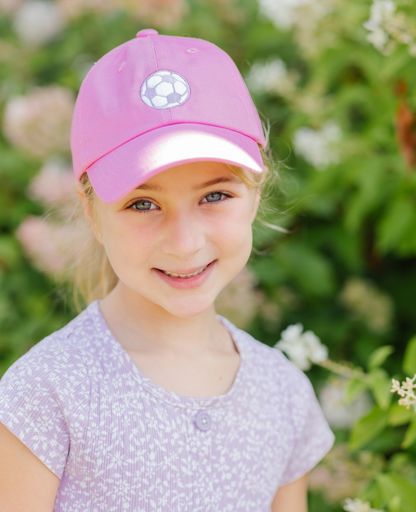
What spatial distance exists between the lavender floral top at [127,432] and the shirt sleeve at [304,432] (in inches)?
3.0

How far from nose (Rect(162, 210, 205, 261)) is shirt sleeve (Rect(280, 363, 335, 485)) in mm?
568

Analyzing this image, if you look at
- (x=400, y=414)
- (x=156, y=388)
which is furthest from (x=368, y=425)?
(x=156, y=388)

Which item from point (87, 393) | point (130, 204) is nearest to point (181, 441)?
point (87, 393)

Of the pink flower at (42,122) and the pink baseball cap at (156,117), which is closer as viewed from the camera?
the pink baseball cap at (156,117)

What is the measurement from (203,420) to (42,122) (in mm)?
1963

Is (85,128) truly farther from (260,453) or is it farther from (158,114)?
(260,453)

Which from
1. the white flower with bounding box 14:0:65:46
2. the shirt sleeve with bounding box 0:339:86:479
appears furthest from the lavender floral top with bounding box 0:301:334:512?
the white flower with bounding box 14:0:65:46

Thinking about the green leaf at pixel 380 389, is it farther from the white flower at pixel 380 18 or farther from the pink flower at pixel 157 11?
the pink flower at pixel 157 11

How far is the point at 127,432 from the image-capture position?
118 cm

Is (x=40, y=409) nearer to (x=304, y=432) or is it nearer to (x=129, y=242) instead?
(x=129, y=242)

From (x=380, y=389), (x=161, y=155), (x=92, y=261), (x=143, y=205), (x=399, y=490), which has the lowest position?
(x=399, y=490)

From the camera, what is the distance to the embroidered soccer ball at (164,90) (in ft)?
3.72

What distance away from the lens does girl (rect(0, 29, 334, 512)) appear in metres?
1.11

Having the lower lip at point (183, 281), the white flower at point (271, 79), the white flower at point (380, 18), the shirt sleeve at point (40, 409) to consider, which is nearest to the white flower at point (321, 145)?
the white flower at point (271, 79)
